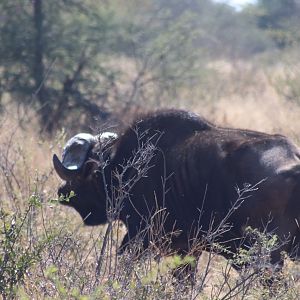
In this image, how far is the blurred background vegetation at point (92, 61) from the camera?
13.7 meters

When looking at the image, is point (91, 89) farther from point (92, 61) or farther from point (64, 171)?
point (64, 171)

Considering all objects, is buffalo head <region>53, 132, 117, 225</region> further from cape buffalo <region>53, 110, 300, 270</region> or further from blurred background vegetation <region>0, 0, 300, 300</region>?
blurred background vegetation <region>0, 0, 300, 300</region>

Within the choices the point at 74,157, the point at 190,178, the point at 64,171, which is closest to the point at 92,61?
the point at 74,157

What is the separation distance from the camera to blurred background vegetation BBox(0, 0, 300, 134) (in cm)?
1366

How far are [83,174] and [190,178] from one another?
1067mm

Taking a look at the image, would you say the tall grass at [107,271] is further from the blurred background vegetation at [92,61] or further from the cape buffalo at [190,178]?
the blurred background vegetation at [92,61]

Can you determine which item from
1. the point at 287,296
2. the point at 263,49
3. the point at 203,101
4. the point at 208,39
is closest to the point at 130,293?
the point at 287,296

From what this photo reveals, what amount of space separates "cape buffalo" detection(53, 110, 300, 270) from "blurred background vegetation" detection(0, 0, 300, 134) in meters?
4.70

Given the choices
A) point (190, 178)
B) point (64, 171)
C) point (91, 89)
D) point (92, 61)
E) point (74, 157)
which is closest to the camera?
point (190, 178)

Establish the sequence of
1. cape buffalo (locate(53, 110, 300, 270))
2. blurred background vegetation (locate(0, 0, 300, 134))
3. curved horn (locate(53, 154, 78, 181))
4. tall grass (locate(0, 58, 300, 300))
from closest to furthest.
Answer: tall grass (locate(0, 58, 300, 300)), cape buffalo (locate(53, 110, 300, 270)), curved horn (locate(53, 154, 78, 181)), blurred background vegetation (locate(0, 0, 300, 134))

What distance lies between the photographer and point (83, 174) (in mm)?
6910

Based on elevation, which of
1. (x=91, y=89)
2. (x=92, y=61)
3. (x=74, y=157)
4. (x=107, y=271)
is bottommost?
(x=91, y=89)

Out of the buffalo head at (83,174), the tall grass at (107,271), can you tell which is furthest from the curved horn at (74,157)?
the tall grass at (107,271)

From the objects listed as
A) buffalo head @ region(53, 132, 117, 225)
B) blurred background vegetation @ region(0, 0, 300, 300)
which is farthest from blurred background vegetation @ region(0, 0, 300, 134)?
buffalo head @ region(53, 132, 117, 225)
